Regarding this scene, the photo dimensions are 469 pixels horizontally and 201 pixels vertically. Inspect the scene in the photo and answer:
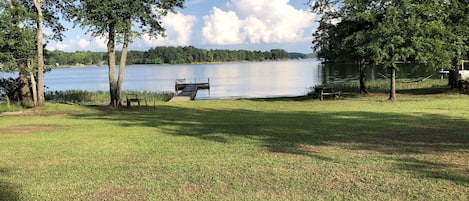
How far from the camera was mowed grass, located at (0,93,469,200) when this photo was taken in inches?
231

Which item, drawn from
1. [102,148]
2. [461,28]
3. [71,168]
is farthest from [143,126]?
[461,28]

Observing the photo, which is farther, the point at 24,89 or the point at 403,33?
the point at 24,89

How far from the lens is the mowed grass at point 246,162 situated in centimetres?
588

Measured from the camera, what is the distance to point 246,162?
7.59m

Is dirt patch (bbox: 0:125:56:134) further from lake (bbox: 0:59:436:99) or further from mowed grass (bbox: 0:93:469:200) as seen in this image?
lake (bbox: 0:59:436:99)

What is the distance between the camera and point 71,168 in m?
7.62

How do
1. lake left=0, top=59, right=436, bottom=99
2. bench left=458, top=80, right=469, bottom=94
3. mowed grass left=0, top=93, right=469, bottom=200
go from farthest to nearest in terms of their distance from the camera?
lake left=0, top=59, right=436, bottom=99
bench left=458, top=80, right=469, bottom=94
mowed grass left=0, top=93, right=469, bottom=200

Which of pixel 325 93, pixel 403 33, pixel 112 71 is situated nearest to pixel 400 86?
pixel 325 93

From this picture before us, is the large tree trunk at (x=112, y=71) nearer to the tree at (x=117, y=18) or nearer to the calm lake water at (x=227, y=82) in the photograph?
the tree at (x=117, y=18)

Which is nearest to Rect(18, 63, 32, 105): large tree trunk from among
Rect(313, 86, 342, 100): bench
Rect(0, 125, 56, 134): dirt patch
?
Rect(0, 125, 56, 134): dirt patch

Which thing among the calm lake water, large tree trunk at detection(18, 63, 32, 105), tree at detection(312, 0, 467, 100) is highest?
tree at detection(312, 0, 467, 100)

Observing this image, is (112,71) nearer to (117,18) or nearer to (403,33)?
(117,18)

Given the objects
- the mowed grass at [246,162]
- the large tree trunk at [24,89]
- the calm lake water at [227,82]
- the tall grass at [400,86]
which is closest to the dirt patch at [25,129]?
the mowed grass at [246,162]

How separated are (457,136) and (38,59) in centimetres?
1949
